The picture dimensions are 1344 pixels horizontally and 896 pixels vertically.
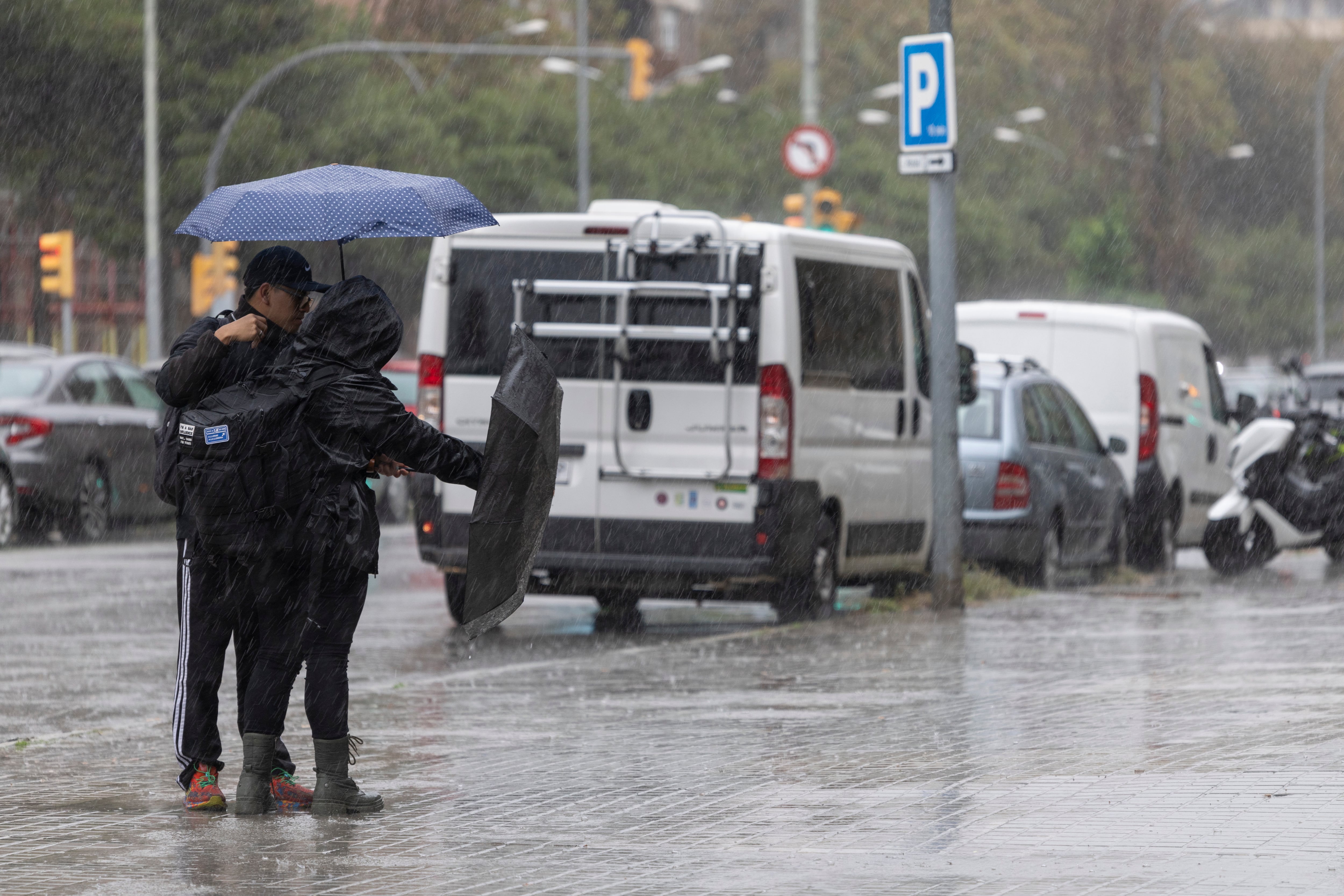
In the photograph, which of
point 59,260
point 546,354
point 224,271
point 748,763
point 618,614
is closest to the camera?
point 748,763

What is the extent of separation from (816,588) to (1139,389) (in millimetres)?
6044

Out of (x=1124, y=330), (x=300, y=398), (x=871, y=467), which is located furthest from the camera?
(x=1124, y=330)

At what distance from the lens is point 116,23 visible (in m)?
38.6

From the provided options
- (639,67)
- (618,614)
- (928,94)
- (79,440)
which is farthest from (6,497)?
(639,67)

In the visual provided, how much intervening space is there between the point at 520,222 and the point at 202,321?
6.19 meters

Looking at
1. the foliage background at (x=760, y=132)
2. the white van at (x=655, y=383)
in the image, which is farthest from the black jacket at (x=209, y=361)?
the foliage background at (x=760, y=132)

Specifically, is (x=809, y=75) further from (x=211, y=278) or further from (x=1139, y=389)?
(x=1139, y=389)

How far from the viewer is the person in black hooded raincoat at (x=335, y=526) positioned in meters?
7.00

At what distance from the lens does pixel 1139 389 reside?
62.4 ft

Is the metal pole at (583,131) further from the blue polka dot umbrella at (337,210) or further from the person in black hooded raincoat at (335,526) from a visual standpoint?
the person in black hooded raincoat at (335,526)

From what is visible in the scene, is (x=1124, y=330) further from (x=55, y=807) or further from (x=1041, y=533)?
(x=55, y=807)

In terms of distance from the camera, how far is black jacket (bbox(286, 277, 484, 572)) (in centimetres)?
700

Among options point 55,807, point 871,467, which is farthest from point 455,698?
point 871,467

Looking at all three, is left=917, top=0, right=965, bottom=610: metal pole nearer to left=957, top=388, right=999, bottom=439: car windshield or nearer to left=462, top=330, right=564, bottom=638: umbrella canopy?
left=957, top=388, right=999, bottom=439: car windshield
